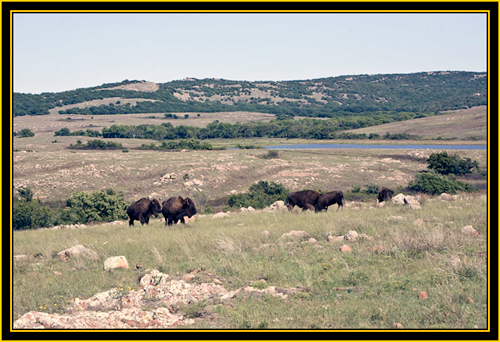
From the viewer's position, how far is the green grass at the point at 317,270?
6866 mm

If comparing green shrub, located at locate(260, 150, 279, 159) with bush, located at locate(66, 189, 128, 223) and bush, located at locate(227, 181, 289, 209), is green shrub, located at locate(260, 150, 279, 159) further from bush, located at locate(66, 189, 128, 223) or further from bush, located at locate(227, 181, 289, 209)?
bush, located at locate(66, 189, 128, 223)

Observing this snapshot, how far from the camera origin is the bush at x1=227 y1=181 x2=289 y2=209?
98.2 ft

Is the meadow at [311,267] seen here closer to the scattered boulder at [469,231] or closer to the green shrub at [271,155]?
the scattered boulder at [469,231]

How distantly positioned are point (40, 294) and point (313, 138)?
9719cm

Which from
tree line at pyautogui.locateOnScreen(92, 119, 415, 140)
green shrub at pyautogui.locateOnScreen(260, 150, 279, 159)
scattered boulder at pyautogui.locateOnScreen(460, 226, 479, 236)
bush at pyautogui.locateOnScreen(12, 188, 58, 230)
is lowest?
bush at pyautogui.locateOnScreen(12, 188, 58, 230)

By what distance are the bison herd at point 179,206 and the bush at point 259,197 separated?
9198 mm

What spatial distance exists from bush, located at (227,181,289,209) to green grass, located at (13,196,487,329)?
50.3 feet

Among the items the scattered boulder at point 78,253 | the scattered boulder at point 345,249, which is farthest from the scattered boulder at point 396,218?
the scattered boulder at point 78,253

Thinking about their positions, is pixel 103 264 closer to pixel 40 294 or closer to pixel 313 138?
pixel 40 294

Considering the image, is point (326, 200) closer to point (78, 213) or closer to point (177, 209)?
point (177, 209)

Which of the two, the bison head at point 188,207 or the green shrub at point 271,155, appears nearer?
the bison head at point 188,207

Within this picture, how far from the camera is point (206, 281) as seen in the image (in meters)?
8.89

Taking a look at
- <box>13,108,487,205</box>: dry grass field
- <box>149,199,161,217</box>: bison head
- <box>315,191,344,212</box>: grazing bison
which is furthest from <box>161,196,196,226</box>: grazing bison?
<box>13,108,487,205</box>: dry grass field

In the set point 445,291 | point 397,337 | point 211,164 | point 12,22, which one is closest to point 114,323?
point 397,337
